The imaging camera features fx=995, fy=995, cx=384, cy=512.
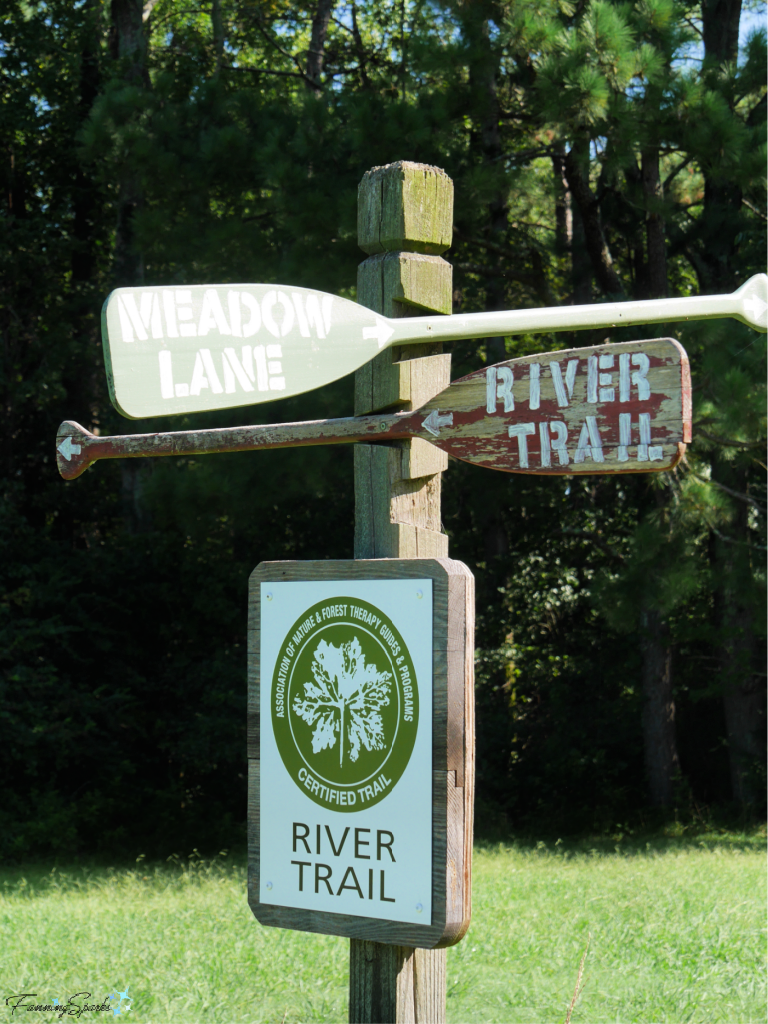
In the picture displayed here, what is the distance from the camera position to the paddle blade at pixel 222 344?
1961 mm

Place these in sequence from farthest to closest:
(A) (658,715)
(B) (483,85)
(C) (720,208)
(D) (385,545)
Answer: (A) (658,715) → (C) (720,208) → (B) (483,85) → (D) (385,545)

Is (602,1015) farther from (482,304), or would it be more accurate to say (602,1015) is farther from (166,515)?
(482,304)

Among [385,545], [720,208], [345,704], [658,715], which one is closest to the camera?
[345,704]

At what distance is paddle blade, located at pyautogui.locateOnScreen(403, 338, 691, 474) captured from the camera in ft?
5.80

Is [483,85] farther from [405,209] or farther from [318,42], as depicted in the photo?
[318,42]

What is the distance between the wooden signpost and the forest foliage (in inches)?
152

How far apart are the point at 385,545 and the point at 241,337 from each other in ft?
1.71

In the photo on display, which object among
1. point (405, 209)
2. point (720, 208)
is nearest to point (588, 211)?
point (720, 208)

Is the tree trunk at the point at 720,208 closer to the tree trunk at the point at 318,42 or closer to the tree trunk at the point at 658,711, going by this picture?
the tree trunk at the point at 658,711

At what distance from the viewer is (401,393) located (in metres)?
2.11

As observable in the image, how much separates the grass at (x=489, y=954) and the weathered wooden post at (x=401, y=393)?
168cm

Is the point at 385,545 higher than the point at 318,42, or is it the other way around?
the point at 318,42

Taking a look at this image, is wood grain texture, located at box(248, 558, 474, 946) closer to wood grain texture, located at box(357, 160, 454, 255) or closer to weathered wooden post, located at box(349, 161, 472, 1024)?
weathered wooden post, located at box(349, 161, 472, 1024)

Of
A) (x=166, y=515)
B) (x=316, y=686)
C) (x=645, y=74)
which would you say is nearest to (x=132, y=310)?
(x=316, y=686)
